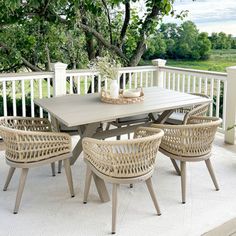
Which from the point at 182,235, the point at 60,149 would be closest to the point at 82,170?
the point at 60,149

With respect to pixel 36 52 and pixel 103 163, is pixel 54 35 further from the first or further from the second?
pixel 103 163

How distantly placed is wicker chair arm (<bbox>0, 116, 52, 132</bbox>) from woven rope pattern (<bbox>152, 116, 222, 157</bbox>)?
121cm

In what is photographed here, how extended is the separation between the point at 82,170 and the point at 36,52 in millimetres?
3729

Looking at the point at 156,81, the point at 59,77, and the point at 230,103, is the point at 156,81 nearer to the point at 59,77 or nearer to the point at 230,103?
the point at 230,103

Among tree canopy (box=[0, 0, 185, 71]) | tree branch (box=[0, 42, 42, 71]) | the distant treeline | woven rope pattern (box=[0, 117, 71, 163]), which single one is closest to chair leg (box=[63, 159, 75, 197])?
woven rope pattern (box=[0, 117, 71, 163])

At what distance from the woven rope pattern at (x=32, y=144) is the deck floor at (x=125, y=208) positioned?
0.44m

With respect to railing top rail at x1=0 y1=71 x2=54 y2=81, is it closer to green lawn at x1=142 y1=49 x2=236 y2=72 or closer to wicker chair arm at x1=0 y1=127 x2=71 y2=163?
wicker chair arm at x1=0 y1=127 x2=71 y2=163

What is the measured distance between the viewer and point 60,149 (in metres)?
2.99

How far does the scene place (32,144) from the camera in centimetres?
283

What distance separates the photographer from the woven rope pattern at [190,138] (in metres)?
2.96

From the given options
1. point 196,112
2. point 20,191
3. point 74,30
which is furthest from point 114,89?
point 74,30

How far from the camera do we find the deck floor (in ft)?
8.52

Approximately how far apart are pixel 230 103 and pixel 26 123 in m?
2.70

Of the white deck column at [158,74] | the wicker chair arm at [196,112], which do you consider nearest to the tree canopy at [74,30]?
the white deck column at [158,74]
